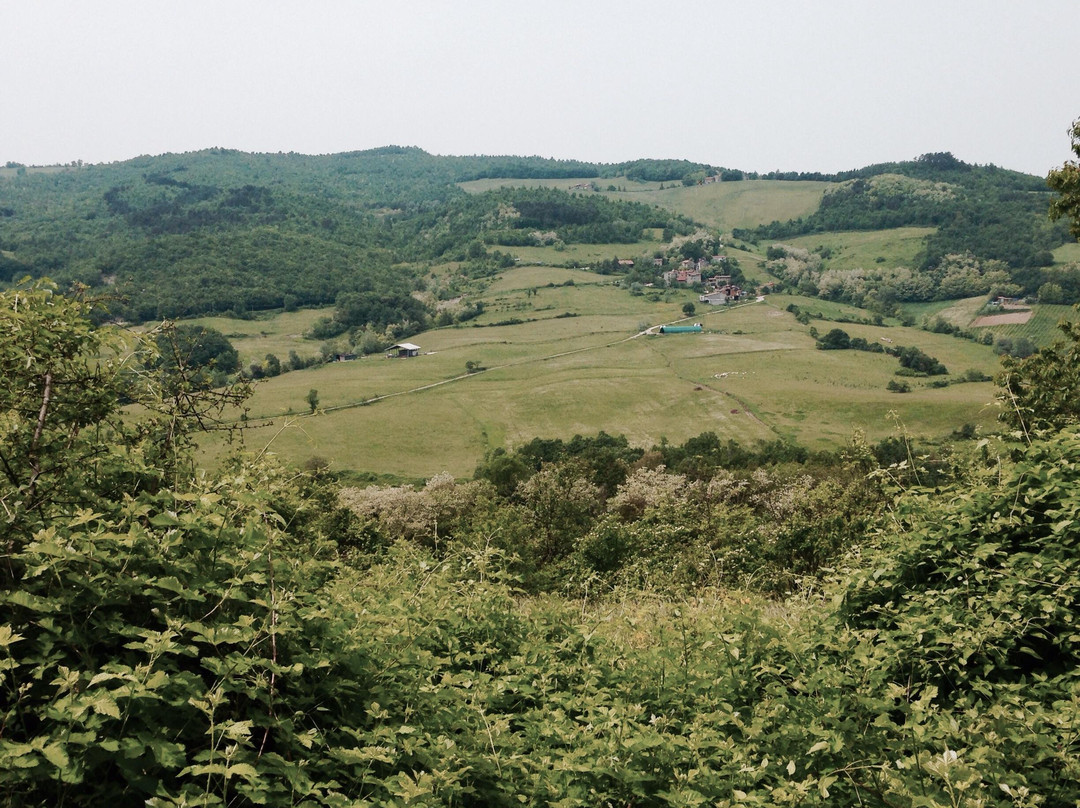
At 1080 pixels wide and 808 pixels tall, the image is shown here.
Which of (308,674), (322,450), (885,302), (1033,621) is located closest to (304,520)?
(308,674)

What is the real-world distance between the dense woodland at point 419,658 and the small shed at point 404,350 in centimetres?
11721

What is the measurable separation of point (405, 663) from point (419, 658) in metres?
0.14

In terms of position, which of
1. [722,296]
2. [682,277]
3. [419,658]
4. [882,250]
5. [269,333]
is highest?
[882,250]

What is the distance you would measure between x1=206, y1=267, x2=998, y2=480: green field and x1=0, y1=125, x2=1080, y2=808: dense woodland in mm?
56985

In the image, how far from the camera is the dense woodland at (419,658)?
3.22 m

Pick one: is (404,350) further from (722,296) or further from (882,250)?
(882,250)

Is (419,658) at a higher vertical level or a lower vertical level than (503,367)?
higher

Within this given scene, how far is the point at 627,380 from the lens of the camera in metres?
98.6

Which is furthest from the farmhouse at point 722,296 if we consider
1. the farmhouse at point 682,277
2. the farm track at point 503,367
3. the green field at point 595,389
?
the farm track at point 503,367

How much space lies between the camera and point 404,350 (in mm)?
124750

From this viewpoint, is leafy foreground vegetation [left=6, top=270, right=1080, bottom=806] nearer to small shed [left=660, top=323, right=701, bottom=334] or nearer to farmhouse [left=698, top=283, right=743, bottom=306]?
small shed [left=660, top=323, right=701, bottom=334]

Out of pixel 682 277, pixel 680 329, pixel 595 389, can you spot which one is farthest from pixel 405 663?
pixel 682 277

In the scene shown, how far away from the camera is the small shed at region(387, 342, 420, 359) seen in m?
122

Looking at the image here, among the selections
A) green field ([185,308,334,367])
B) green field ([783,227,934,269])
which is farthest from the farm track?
green field ([783,227,934,269])
